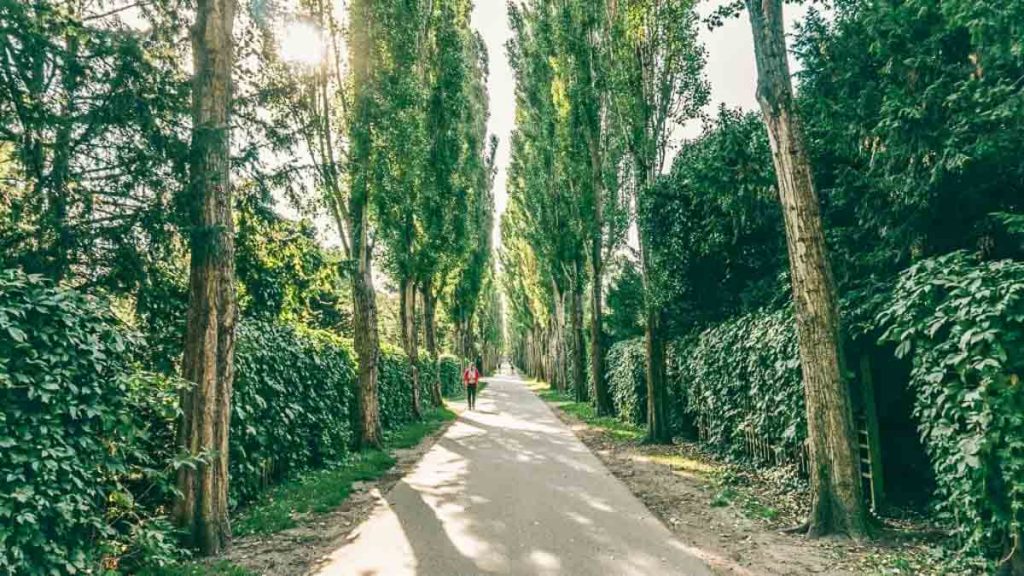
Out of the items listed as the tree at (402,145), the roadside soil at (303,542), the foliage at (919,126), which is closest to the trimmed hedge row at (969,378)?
the foliage at (919,126)

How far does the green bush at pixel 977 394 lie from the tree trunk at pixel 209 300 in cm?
671

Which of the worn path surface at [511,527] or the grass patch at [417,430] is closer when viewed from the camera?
the worn path surface at [511,527]

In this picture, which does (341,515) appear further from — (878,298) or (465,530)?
(878,298)

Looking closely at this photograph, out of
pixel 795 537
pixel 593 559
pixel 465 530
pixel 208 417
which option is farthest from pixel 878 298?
pixel 208 417

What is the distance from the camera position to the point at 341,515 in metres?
7.23

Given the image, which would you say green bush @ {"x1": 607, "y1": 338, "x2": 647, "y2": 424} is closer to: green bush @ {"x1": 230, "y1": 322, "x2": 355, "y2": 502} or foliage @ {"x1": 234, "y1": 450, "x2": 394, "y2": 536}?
foliage @ {"x1": 234, "y1": 450, "x2": 394, "y2": 536}

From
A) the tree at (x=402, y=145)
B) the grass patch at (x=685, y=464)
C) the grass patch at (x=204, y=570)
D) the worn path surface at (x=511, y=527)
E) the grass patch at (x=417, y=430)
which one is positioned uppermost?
the tree at (x=402, y=145)

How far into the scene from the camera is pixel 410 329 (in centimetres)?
1900

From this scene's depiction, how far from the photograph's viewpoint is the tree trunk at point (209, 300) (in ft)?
18.9

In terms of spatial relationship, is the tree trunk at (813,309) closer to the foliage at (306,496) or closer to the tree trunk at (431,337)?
the foliage at (306,496)

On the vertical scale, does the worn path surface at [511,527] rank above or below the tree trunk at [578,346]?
below

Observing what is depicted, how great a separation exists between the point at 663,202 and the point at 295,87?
8.47 meters

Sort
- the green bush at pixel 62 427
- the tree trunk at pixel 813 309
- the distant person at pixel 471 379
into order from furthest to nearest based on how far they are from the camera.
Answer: the distant person at pixel 471 379, the tree trunk at pixel 813 309, the green bush at pixel 62 427

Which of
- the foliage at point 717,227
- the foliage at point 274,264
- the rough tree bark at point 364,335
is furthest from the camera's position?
the rough tree bark at point 364,335
